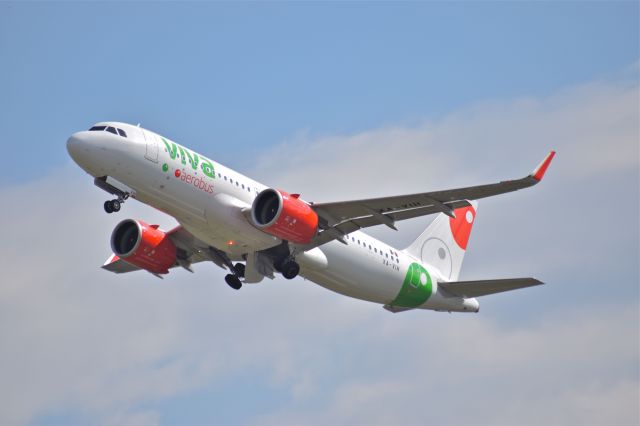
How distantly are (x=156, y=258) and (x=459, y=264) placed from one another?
1544 cm

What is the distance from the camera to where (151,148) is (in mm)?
42688

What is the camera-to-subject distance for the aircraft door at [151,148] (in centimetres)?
4256

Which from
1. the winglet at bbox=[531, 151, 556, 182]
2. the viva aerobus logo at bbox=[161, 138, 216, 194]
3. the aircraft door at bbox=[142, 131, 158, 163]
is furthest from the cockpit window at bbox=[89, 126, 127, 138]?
the winglet at bbox=[531, 151, 556, 182]

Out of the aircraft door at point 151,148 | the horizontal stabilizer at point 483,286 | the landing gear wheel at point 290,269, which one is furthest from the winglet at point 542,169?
the aircraft door at point 151,148

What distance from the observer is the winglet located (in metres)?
40.1

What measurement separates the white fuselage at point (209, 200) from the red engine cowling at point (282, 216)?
62 cm

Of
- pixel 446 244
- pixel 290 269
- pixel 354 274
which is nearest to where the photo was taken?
pixel 290 269

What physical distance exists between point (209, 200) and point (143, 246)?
6562 mm

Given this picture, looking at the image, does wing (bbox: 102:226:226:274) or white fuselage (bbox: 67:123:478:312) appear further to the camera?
wing (bbox: 102:226:226:274)

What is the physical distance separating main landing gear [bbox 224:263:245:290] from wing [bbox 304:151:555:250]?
4.01 metres

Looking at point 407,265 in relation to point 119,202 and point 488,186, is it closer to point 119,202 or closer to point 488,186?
point 488,186

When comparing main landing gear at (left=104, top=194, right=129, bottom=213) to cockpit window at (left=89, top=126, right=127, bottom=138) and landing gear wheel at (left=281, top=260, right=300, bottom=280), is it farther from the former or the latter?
landing gear wheel at (left=281, top=260, right=300, bottom=280)

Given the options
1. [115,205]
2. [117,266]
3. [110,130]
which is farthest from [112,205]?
[117,266]

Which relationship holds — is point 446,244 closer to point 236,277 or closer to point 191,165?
point 236,277
